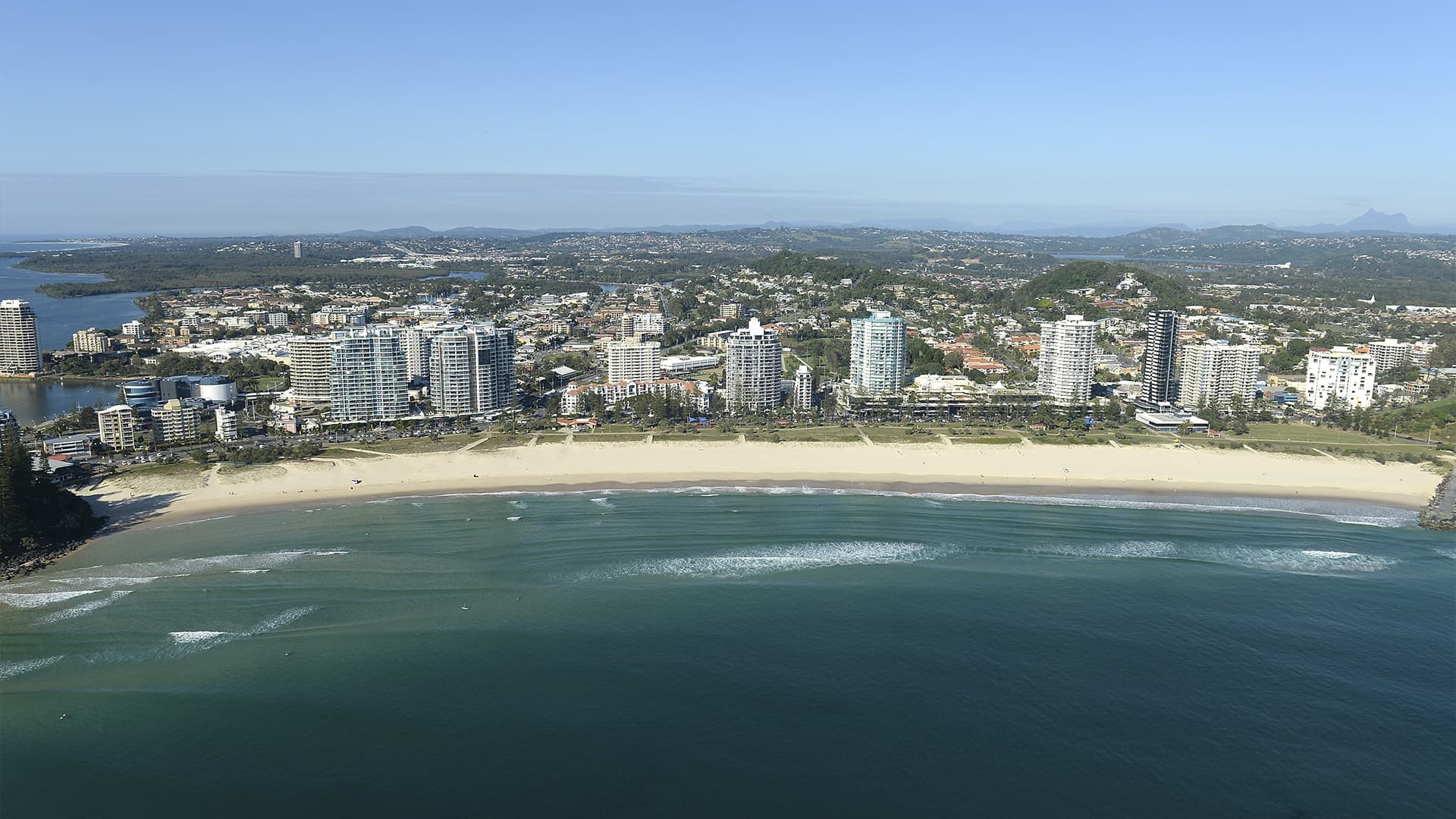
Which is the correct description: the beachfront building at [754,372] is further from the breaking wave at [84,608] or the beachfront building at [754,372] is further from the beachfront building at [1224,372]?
the breaking wave at [84,608]

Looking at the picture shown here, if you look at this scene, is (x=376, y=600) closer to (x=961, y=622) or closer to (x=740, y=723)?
(x=740, y=723)

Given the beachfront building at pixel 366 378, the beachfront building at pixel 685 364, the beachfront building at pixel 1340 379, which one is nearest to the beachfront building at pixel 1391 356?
the beachfront building at pixel 1340 379

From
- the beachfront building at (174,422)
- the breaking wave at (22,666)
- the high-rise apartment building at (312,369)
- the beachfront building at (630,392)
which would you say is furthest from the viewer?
the beachfront building at (630,392)

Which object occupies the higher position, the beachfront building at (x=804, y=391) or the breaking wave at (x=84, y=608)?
the beachfront building at (x=804, y=391)

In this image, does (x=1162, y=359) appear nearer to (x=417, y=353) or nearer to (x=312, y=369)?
(x=417, y=353)

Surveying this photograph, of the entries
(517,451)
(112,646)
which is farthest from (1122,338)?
(112,646)

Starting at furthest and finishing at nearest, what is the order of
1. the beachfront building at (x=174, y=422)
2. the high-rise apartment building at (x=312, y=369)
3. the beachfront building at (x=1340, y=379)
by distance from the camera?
the beachfront building at (x=1340, y=379), the high-rise apartment building at (x=312, y=369), the beachfront building at (x=174, y=422)

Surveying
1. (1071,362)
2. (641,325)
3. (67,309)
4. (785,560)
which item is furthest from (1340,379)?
(67,309)
